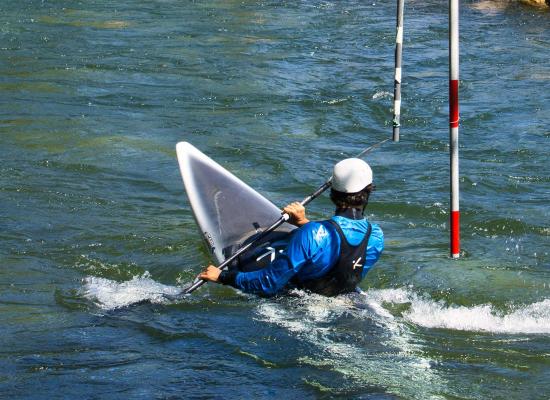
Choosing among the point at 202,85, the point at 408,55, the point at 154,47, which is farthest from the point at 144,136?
the point at 408,55

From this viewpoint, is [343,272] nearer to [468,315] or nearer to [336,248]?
[336,248]

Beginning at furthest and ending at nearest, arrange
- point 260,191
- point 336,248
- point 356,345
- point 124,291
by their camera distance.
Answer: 1. point 260,191
2. point 124,291
3. point 336,248
4. point 356,345

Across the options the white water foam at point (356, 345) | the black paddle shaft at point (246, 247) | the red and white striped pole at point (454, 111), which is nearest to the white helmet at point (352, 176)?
the black paddle shaft at point (246, 247)

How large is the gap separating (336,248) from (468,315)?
129 centimetres

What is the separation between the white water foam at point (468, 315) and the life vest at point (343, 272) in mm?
270

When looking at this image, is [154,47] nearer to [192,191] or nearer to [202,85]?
[202,85]

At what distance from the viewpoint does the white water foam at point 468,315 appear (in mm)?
5953

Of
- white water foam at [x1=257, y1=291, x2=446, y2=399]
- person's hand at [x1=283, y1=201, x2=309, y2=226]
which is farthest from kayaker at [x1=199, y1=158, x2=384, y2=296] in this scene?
person's hand at [x1=283, y1=201, x2=309, y2=226]

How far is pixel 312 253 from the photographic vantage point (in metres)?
5.34

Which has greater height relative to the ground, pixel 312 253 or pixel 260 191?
pixel 312 253

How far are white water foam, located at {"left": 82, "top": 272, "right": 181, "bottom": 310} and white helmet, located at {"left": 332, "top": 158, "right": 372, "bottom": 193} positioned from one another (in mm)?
1429

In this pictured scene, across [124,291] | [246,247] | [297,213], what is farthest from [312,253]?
[124,291]

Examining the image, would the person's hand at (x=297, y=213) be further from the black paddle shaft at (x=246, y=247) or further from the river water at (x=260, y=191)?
the river water at (x=260, y=191)

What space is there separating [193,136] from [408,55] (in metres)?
5.24
